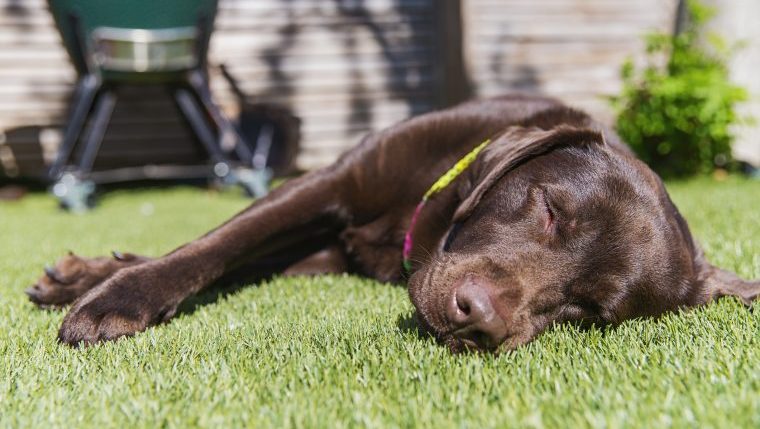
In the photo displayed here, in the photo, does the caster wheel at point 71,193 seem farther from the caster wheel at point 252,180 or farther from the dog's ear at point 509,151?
the dog's ear at point 509,151

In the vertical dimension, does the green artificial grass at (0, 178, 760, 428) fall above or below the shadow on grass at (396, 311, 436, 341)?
above

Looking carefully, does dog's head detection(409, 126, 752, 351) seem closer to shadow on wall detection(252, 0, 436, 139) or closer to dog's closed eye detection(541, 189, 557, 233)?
dog's closed eye detection(541, 189, 557, 233)

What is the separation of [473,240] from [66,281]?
4.52 feet

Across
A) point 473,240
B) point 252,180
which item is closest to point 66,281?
point 473,240

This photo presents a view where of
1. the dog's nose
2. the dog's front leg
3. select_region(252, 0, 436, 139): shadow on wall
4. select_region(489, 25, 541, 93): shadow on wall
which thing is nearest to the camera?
the dog's nose

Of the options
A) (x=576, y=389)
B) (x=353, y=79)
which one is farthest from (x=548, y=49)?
(x=576, y=389)

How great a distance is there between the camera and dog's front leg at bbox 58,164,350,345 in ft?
6.24

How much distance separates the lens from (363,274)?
2.88 meters

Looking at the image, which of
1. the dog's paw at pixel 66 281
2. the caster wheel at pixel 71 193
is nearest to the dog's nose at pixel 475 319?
the dog's paw at pixel 66 281

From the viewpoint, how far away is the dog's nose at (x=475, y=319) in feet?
5.43

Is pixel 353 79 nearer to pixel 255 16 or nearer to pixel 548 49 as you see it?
pixel 255 16

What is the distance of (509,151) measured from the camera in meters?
2.23

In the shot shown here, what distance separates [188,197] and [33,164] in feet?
5.40

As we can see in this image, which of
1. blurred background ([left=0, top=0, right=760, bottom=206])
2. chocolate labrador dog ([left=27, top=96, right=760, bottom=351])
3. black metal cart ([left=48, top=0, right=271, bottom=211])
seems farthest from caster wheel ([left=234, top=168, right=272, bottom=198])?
chocolate labrador dog ([left=27, top=96, right=760, bottom=351])
